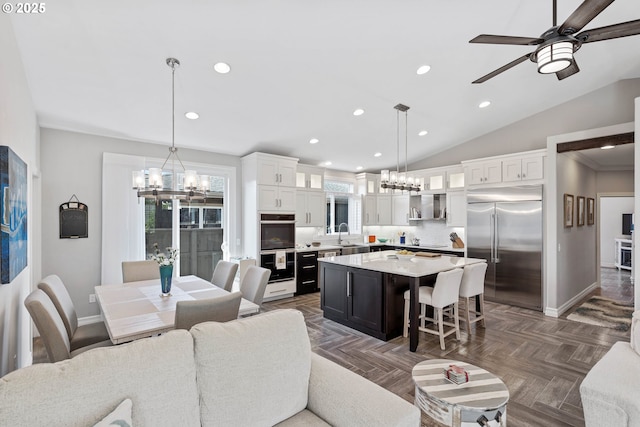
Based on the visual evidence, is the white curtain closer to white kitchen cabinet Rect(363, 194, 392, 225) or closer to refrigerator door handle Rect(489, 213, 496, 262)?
white kitchen cabinet Rect(363, 194, 392, 225)

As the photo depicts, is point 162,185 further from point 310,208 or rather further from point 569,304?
point 569,304

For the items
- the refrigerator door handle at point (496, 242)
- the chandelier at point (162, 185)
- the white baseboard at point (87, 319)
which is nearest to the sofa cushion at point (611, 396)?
the chandelier at point (162, 185)

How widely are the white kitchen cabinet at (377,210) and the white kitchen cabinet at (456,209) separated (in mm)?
1495

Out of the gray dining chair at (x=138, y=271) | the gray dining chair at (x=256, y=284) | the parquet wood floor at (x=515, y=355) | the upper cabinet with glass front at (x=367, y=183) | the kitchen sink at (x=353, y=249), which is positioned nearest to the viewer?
the parquet wood floor at (x=515, y=355)

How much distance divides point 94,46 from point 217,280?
2.68 metres

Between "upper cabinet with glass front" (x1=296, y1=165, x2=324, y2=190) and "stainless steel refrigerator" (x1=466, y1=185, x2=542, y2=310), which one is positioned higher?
"upper cabinet with glass front" (x1=296, y1=165, x2=324, y2=190)

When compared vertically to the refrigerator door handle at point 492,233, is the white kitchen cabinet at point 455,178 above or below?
above

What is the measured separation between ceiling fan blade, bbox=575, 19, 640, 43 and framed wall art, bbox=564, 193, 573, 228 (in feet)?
12.8

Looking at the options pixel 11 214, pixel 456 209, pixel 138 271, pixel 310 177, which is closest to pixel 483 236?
pixel 456 209

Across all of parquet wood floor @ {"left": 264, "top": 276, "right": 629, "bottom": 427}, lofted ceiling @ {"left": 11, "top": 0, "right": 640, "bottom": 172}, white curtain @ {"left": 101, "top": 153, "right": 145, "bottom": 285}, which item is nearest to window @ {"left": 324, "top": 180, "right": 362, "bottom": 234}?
lofted ceiling @ {"left": 11, "top": 0, "right": 640, "bottom": 172}

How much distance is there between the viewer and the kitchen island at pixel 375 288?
370 cm

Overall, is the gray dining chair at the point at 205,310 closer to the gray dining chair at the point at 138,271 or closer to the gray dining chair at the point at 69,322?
the gray dining chair at the point at 69,322

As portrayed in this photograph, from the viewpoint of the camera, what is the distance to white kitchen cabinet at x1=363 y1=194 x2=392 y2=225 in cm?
753

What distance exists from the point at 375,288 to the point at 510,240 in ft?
9.50
